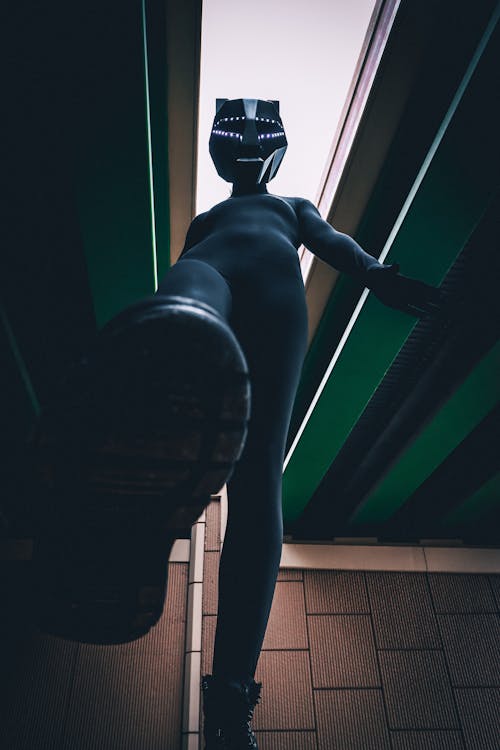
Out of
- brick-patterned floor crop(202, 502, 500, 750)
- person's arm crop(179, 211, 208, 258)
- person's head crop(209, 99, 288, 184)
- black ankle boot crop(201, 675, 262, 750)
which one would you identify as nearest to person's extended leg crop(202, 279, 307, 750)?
black ankle boot crop(201, 675, 262, 750)

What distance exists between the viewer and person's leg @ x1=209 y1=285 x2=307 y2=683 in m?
0.70

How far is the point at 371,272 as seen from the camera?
93 centimetres

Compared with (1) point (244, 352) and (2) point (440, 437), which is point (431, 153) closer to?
(1) point (244, 352)

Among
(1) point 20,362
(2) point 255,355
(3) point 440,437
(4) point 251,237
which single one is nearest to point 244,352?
(2) point 255,355

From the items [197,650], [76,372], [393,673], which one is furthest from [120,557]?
[393,673]

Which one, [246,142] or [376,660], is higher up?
[246,142]

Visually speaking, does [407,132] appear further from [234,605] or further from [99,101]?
[234,605]

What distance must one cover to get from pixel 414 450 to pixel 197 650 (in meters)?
1.77

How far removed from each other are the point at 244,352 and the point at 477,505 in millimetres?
2805

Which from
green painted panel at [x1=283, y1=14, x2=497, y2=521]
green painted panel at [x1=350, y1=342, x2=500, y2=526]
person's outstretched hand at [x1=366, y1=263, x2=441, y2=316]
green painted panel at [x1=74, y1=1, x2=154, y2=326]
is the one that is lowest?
person's outstretched hand at [x1=366, y1=263, x2=441, y2=316]

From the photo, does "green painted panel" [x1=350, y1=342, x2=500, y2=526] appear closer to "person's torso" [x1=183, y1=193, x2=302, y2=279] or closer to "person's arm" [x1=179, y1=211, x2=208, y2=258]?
"person's torso" [x1=183, y1=193, x2=302, y2=279]

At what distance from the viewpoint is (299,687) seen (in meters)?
2.73

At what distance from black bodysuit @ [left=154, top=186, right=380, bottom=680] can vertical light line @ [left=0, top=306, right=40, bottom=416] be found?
106 cm

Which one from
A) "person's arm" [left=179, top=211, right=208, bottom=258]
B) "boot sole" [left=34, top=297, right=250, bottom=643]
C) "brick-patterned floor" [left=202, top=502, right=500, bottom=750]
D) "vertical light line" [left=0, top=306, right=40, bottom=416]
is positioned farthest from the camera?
"brick-patterned floor" [left=202, top=502, right=500, bottom=750]
